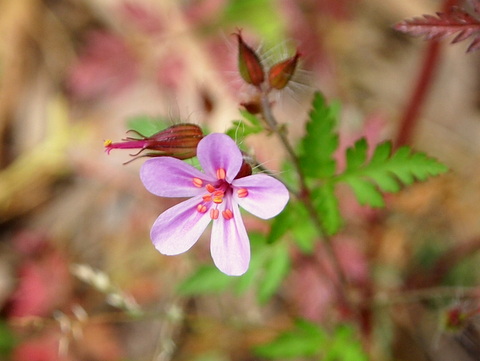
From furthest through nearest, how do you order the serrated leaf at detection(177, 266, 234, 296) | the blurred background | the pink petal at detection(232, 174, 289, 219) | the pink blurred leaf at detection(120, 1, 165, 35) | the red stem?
the pink blurred leaf at detection(120, 1, 165, 35) < the blurred background < the red stem < the serrated leaf at detection(177, 266, 234, 296) < the pink petal at detection(232, 174, 289, 219)

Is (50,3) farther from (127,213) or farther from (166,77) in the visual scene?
(127,213)

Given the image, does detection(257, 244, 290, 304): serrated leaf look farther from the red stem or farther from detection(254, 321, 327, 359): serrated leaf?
the red stem

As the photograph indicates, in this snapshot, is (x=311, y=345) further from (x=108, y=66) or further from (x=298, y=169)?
(x=108, y=66)

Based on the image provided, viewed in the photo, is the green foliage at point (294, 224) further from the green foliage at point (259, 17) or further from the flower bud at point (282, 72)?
the green foliage at point (259, 17)

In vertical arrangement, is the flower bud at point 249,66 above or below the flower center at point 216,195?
above

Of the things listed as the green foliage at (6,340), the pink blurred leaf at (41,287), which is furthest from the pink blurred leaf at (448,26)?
the green foliage at (6,340)

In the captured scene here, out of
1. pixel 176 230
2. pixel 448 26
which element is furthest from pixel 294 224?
pixel 448 26

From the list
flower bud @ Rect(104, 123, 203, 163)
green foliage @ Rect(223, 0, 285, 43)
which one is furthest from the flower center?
green foliage @ Rect(223, 0, 285, 43)
